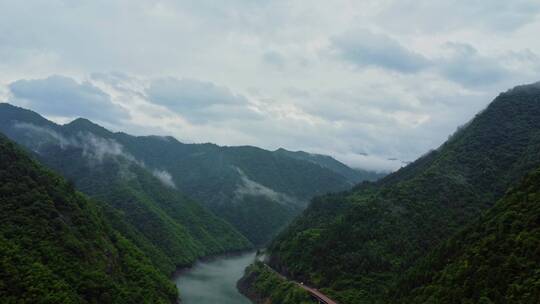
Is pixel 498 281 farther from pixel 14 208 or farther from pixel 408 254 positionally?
pixel 14 208

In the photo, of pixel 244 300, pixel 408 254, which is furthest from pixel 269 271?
pixel 408 254

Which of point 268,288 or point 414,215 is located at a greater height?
point 414,215

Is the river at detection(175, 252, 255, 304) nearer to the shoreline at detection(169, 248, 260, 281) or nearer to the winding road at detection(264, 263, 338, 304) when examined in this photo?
the shoreline at detection(169, 248, 260, 281)

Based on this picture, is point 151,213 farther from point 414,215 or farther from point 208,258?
point 414,215

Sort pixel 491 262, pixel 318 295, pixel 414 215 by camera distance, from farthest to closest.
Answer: pixel 414 215 → pixel 318 295 → pixel 491 262

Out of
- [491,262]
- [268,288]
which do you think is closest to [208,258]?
[268,288]

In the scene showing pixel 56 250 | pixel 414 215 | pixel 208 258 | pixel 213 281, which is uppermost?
pixel 414 215

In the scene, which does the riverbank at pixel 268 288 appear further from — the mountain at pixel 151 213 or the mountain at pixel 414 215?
the mountain at pixel 151 213
